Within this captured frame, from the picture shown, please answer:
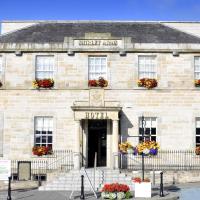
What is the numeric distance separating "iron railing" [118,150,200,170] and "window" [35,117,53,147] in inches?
170

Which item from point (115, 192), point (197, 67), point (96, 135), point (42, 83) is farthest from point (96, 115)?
point (115, 192)

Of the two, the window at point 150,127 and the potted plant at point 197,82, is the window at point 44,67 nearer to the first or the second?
the window at point 150,127

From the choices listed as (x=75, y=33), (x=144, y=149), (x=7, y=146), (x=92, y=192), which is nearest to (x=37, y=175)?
(x=7, y=146)

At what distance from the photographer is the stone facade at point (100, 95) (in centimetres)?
2764

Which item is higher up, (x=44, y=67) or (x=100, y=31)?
(x=100, y=31)

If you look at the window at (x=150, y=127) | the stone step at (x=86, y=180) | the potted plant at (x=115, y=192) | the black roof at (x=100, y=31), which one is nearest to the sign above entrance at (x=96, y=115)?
the window at (x=150, y=127)

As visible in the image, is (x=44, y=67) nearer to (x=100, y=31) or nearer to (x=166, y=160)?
(x=100, y=31)

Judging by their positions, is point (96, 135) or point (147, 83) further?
point (96, 135)

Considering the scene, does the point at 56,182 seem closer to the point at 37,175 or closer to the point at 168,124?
the point at 37,175

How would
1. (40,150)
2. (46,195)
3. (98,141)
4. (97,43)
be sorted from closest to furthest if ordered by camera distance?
(46,195) → (40,150) → (97,43) → (98,141)

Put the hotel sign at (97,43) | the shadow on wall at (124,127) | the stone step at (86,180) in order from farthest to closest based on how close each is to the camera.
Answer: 1. the hotel sign at (97,43)
2. the shadow on wall at (124,127)
3. the stone step at (86,180)

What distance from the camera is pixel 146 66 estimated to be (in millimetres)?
28219

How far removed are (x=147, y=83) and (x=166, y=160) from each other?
4564mm

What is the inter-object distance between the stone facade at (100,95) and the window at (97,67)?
28 cm
